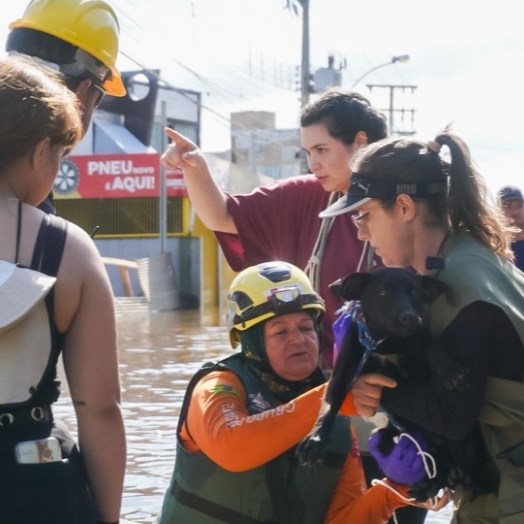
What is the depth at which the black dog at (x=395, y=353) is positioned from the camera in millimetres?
2885

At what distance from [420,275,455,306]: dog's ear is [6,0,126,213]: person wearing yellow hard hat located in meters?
1.47

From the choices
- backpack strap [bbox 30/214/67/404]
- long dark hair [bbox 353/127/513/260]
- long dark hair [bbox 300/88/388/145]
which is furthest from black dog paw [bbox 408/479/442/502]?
long dark hair [bbox 300/88/388/145]

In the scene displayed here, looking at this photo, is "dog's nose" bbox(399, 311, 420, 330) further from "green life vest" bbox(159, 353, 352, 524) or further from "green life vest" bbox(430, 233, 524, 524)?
"green life vest" bbox(159, 353, 352, 524)

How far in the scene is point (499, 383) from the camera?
2.79 m

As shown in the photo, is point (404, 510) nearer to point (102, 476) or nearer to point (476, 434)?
point (476, 434)

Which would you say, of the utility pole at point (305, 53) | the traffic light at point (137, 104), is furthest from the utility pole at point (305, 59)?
the traffic light at point (137, 104)

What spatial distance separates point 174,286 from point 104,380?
3076cm

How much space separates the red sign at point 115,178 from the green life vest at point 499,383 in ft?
106

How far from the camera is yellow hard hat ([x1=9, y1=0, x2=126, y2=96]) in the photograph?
13.1 ft

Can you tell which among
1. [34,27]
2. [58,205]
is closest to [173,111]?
[58,205]

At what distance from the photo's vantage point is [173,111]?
57.2 meters

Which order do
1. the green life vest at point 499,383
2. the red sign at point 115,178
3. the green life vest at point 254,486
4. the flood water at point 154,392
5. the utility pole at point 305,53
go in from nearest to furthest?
the green life vest at point 499,383 → the green life vest at point 254,486 → the flood water at point 154,392 → the red sign at point 115,178 → the utility pole at point 305,53

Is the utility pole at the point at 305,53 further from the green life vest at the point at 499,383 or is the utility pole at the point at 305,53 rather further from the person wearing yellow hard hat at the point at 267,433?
the green life vest at the point at 499,383

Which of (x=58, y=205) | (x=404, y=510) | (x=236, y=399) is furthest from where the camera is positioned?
(x=58, y=205)
